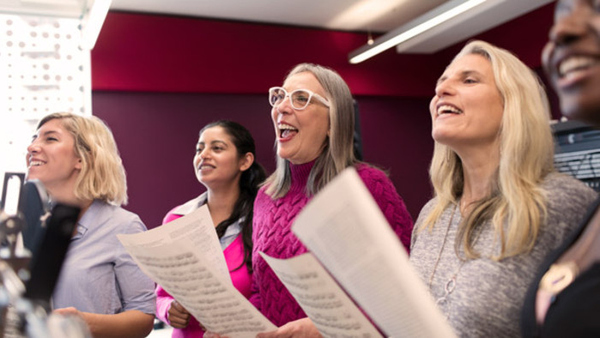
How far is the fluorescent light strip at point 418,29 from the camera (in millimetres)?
4570

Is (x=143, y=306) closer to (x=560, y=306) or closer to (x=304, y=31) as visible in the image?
(x=560, y=306)

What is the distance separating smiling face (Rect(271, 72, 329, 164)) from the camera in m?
1.95

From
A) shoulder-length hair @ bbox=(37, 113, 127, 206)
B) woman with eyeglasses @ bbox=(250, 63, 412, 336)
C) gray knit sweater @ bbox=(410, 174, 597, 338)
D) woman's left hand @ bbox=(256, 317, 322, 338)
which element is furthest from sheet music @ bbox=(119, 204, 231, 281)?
shoulder-length hair @ bbox=(37, 113, 127, 206)

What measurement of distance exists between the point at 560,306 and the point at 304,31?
6.00m

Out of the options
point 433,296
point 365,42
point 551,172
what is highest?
point 365,42

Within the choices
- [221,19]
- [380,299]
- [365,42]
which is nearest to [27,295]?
[380,299]

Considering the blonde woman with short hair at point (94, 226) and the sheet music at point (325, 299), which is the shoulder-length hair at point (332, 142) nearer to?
the blonde woman with short hair at point (94, 226)

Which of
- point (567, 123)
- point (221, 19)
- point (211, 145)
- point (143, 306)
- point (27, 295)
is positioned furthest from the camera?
point (221, 19)

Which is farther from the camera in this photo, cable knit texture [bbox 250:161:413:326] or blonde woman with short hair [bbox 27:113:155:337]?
blonde woman with short hair [bbox 27:113:155:337]

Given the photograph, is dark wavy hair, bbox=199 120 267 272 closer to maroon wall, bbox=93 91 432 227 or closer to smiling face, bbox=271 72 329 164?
smiling face, bbox=271 72 329 164

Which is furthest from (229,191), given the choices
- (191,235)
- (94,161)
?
(191,235)

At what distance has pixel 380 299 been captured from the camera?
718 mm

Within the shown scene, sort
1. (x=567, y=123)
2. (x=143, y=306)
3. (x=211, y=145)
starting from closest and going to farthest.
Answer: (x=143, y=306) → (x=567, y=123) → (x=211, y=145)

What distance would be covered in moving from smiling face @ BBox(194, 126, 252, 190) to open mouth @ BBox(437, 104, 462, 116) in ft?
4.99
